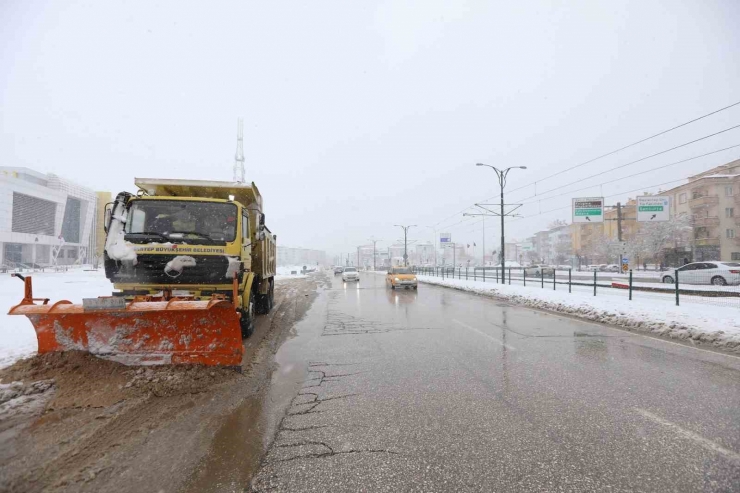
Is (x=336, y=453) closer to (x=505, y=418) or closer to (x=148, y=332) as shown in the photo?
(x=505, y=418)

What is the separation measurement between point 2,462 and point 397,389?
146 inches

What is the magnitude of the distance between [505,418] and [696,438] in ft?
5.29

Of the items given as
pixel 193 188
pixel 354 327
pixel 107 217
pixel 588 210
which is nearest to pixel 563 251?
pixel 588 210

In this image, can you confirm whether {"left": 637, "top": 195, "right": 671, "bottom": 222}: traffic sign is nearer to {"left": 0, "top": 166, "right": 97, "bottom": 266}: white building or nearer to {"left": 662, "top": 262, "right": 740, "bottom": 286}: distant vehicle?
{"left": 662, "top": 262, "right": 740, "bottom": 286}: distant vehicle

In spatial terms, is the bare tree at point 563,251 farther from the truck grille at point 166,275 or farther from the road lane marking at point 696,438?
the truck grille at point 166,275

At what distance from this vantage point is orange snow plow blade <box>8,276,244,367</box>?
185 inches

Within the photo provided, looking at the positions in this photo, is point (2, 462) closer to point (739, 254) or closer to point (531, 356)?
point (531, 356)

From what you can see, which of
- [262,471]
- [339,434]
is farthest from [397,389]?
[262,471]

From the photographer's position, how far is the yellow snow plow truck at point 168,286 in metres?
4.78

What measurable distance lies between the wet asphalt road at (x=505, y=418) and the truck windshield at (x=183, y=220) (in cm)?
266

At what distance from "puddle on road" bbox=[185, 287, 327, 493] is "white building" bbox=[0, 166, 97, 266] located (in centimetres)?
7734

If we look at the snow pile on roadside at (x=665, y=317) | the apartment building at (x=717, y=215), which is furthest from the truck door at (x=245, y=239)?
the apartment building at (x=717, y=215)

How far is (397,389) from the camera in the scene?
4.50 metres

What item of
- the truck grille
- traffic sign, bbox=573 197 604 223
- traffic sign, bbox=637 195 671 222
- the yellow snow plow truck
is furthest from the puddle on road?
traffic sign, bbox=637 195 671 222
